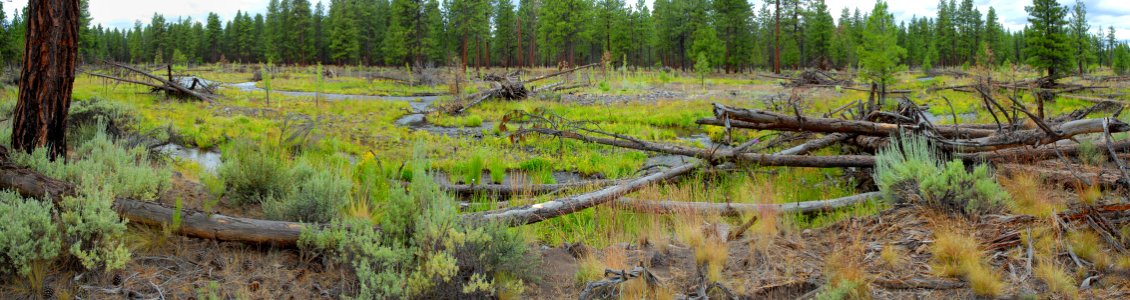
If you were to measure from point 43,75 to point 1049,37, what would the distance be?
1350 inches

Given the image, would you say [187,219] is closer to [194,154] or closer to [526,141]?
[194,154]

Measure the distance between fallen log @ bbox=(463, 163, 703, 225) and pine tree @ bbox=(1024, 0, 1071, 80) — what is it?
27721 mm

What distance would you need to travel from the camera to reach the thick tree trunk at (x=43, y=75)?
5328 mm

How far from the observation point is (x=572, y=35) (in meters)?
61.1

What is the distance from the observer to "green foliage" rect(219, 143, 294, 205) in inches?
A: 214

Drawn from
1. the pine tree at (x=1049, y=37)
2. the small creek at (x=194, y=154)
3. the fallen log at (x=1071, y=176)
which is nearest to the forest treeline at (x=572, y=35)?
the pine tree at (x=1049, y=37)

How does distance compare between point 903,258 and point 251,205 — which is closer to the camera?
point 903,258

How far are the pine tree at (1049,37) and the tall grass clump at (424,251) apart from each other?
1250 inches

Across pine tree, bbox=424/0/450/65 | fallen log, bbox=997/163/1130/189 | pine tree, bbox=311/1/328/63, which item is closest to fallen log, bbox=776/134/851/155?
fallen log, bbox=997/163/1130/189

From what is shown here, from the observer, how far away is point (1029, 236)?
404 cm

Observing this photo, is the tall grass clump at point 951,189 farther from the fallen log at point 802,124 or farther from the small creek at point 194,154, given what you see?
the small creek at point 194,154

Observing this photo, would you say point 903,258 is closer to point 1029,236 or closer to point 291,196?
point 1029,236

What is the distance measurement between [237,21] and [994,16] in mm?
100402

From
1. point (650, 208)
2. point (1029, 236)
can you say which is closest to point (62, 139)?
point (650, 208)
